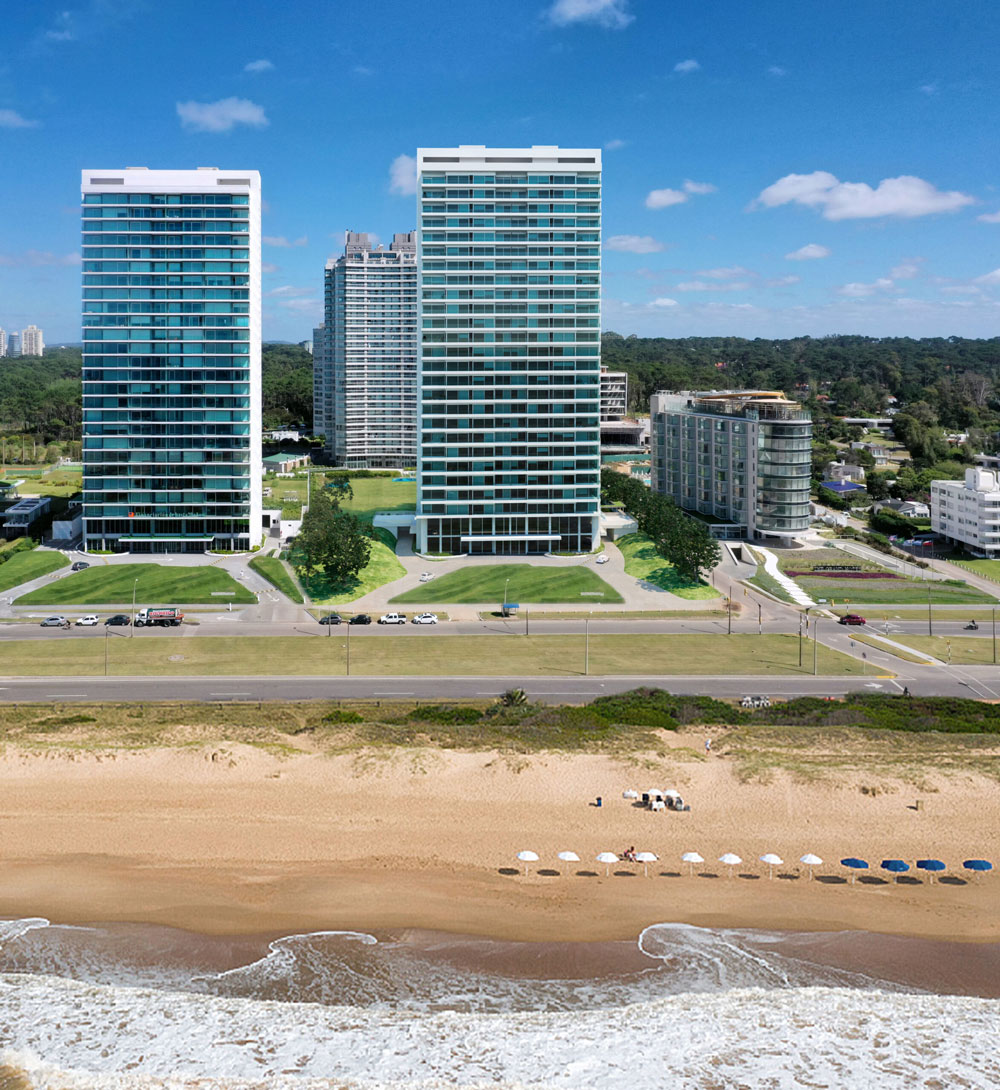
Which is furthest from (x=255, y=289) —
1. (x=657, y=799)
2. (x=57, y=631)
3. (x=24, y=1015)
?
(x=24, y=1015)

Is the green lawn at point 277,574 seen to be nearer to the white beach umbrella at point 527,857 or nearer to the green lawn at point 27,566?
the green lawn at point 27,566

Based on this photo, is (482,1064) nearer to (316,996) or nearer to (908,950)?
(316,996)

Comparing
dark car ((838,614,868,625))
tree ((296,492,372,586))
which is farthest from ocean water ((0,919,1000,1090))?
tree ((296,492,372,586))

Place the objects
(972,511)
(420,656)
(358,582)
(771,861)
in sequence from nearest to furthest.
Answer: (771,861) → (420,656) → (358,582) → (972,511)

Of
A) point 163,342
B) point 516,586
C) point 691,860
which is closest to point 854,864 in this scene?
point 691,860

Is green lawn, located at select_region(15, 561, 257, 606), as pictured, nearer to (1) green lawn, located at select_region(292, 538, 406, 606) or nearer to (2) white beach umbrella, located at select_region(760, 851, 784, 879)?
(1) green lawn, located at select_region(292, 538, 406, 606)

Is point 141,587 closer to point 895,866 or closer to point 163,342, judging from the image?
point 163,342
